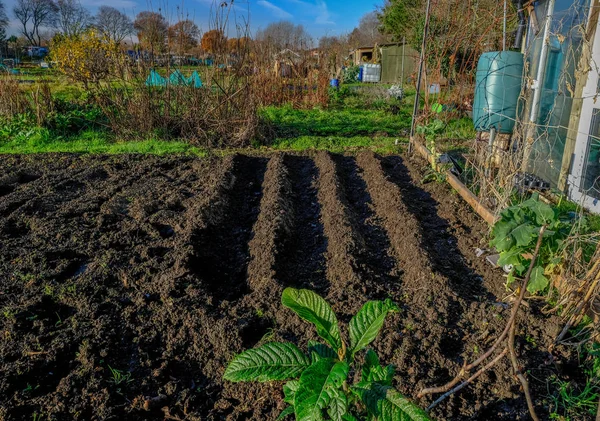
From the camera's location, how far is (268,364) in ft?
4.74

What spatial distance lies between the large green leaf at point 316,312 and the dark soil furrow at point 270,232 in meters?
1.48

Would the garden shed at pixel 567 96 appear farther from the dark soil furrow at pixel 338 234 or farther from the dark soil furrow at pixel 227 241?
the dark soil furrow at pixel 227 241

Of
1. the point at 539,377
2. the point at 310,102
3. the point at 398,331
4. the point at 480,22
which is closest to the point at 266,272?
the point at 398,331

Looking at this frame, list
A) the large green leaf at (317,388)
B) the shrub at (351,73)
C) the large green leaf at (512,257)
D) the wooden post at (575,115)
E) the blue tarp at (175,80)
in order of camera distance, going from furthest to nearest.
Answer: the shrub at (351,73) < the blue tarp at (175,80) < the wooden post at (575,115) < the large green leaf at (512,257) < the large green leaf at (317,388)

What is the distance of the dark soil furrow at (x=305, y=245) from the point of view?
3.34m

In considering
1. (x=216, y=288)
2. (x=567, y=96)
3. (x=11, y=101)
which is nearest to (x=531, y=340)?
(x=216, y=288)

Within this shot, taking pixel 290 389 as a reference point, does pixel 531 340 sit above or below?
below

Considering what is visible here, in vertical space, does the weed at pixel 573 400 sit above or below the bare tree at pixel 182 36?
below

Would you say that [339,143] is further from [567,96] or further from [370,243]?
[370,243]

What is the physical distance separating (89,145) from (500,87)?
6.61 m

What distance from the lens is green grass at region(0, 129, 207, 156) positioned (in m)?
7.51

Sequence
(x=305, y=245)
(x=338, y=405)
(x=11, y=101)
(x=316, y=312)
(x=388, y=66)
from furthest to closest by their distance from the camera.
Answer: (x=388, y=66)
(x=11, y=101)
(x=305, y=245)
(x=316, y=312)
(x=338, y=405)

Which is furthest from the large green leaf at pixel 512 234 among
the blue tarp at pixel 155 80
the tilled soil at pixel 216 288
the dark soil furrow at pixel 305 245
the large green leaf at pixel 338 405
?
the blue tarp at pixel 155 80

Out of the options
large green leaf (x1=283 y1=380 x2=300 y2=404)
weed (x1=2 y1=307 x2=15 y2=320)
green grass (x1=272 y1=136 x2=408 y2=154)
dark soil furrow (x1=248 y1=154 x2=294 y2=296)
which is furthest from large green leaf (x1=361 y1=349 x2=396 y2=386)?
green grass (x1=272 y1=136 x2=408 y2=154)
